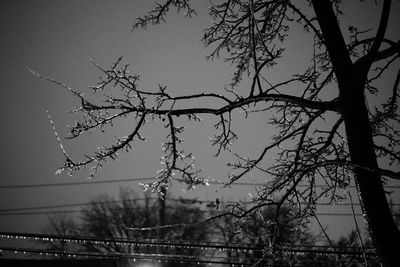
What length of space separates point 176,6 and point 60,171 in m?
3.40

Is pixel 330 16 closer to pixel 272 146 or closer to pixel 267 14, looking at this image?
pixel 267 14

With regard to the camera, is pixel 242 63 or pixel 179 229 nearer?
pixel 242 63

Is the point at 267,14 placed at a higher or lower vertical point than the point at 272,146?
higher

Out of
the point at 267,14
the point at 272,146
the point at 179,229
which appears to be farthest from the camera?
the point at 179,229

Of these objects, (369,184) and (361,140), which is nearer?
(369,184)

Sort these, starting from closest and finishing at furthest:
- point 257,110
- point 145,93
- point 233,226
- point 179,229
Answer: point 145,93
point 257,110
point 233,226
point 179,229

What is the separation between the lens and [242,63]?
523 cm

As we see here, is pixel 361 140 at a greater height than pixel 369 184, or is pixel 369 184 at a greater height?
pixel 361 140

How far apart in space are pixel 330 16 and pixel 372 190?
7.16 ft

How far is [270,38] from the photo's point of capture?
17.0 feet

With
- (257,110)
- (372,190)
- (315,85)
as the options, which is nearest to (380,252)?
(372,190)

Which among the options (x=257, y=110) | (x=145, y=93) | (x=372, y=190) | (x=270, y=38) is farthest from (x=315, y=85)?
(x=145, y=93)

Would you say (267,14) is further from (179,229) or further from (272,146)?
(179,229)

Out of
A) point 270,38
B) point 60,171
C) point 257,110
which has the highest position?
point 270,38
